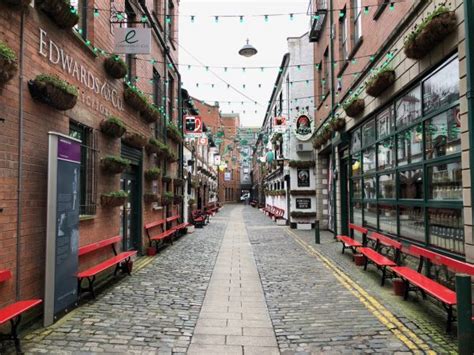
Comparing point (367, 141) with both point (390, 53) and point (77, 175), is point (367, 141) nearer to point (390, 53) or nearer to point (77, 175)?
point (390, 53)

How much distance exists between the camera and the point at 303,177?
20781 millimetres

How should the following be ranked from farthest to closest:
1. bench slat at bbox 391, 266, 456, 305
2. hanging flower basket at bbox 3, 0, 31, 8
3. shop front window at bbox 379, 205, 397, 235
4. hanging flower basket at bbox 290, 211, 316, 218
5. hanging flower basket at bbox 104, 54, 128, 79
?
hanging flower basket at bbox 290, 211, 316, 218 < shop front window at bbox 379, 205, 397, 235 < hanging flower basket at bbox 104, 54, 128, 79 < bench slat at bbox 391, 266, 456, 305 < hanging flower basket at bbox 3, 0, 31, 8

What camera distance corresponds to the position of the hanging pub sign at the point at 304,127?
20195 mm

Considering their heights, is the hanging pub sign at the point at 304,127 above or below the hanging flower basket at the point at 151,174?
above

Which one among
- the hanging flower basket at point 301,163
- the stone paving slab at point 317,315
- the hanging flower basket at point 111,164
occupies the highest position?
the hanging flower basket at point 301,163

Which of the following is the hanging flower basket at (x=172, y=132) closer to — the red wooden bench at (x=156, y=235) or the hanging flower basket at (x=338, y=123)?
the red wooden bench at (x=156, y=235)

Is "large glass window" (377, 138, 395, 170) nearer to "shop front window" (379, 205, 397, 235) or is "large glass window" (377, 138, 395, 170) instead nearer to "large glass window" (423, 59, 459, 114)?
"shop front window" (379, 205, 397, 235)

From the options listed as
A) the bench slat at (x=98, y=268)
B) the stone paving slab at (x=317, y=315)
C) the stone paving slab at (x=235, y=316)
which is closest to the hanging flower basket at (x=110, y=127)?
the bench slat at (x=98, y=268)

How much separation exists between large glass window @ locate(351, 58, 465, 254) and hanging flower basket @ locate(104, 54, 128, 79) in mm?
5778

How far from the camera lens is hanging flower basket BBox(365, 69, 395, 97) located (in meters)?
8.18

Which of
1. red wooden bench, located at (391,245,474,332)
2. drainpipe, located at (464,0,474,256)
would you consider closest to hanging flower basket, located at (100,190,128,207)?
red wooden bench, located at (391,245,474,332)

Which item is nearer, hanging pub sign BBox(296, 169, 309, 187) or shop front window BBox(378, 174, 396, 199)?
shop front window BBox(378, 174, 396, 199)

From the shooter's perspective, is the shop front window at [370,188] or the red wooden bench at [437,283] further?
the shop front window at [370,188]

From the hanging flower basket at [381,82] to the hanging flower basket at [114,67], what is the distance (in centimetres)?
532
